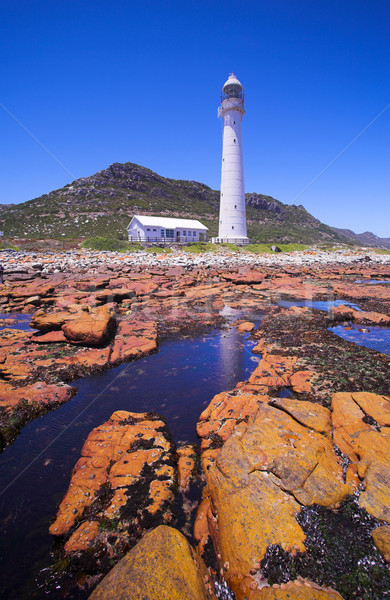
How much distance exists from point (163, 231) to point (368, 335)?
41902 millimetres

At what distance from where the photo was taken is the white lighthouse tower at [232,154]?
4088 centimetres

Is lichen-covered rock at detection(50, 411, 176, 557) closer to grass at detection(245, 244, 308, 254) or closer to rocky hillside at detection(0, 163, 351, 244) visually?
grass at detection(245, 244, 308, 254)

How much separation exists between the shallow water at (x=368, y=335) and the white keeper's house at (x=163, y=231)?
130ft

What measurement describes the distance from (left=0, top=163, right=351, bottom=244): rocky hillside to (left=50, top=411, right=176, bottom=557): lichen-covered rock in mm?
57704

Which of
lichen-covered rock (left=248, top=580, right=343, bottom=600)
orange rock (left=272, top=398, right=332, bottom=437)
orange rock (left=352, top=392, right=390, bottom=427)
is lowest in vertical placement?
lichen-covered rock (left=248, top=580, right=343, bottom=600)

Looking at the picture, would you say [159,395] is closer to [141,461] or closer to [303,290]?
[141,461]

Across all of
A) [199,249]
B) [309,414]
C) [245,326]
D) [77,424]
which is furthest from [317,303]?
[199,249]

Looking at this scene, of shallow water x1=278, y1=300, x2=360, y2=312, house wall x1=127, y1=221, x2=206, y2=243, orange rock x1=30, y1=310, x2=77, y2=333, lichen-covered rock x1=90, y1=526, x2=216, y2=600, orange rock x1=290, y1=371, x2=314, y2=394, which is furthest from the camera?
house wall x1=127, y1=221, x2=206, y2=243

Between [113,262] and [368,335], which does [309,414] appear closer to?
[368,335]

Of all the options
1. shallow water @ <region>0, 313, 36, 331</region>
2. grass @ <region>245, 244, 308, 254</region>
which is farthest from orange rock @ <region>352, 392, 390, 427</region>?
grass @ <region>245, 244, 308, 254</region>

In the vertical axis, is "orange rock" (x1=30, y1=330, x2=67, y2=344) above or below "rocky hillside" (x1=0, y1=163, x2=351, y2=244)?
below

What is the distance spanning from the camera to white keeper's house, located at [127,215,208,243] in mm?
47781

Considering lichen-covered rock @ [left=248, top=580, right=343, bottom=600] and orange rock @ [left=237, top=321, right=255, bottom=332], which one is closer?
lichen-covered rock @ [left=248, top=580, right=343, bottom=600]

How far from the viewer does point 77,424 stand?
5660 millimetres
